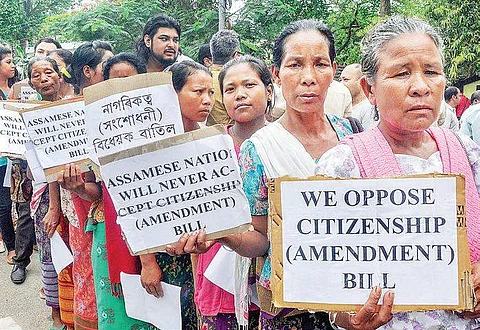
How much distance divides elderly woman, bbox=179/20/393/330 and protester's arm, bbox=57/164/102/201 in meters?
1.05

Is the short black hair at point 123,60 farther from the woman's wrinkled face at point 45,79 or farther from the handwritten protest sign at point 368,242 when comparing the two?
the handwritten protest sign at point 368,242

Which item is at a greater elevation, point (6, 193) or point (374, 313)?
point (374, 313)

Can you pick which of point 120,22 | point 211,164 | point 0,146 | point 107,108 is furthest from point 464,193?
point 120,22

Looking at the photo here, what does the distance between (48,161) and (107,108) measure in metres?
0.90

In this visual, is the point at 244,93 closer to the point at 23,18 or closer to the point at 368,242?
the point at 368,242

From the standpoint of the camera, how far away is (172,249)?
1610 millimetres

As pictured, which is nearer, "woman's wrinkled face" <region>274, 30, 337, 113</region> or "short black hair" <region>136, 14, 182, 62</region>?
"woman's wrinkled face" <region>274, 30, 337, 113</region>

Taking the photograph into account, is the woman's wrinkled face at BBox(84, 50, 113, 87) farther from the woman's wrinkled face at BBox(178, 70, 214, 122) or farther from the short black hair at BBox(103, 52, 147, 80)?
the woman's wrinkled face at BBox(178, 70, 214, 122)

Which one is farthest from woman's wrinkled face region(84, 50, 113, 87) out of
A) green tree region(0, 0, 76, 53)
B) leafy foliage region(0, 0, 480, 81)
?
green tree region(0, 0, 76, 53)

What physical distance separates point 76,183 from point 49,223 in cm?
90

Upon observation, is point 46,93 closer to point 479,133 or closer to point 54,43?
point 54,43

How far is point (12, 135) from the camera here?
3189mm

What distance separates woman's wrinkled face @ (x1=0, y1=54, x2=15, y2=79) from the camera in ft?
17.7

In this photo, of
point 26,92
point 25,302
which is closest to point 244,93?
point 26,92
